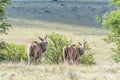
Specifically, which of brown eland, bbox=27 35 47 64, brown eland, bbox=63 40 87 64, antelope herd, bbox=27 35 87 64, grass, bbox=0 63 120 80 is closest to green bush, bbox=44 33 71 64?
antelope herd, bbox=27 35 87 64

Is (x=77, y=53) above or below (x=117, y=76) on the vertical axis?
below

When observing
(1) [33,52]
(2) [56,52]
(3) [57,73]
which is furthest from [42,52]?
(2) [56,52]

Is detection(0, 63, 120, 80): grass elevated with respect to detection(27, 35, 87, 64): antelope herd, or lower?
elevated

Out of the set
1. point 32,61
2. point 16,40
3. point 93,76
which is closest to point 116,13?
point 32,61

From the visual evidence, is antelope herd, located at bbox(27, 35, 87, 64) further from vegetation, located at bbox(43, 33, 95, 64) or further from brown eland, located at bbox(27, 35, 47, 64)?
vegetation, located at bbox(43, 33, 95, 64)

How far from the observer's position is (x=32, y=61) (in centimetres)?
2295

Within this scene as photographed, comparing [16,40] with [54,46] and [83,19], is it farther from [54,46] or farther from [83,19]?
[83,19]

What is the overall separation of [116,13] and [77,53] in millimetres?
11127

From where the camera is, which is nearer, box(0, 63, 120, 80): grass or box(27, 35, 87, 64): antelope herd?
box(0, 63, 120, 80): grass

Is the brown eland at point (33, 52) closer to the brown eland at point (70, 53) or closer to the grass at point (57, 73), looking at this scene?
the brown eland at point (70, 53)

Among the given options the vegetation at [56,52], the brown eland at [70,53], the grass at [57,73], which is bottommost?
the vegetation at [56,52]

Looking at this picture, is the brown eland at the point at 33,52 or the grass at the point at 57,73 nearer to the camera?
the grass at the point at 57,73

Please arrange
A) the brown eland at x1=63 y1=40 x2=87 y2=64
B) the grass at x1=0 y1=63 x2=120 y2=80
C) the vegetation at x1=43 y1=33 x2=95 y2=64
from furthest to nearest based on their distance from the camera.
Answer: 1. the vegetation at x1=43 y1=33 x2=95 y2=64
2. the brown eland at x1=63 y1=40 x2=87 y2=64
3. the grass at x1=0 y1=63 x2=120 y2=80

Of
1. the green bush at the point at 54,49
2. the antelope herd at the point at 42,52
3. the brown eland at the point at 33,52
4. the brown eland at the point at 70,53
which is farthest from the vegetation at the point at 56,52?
the brown eland at the point at 33,52
